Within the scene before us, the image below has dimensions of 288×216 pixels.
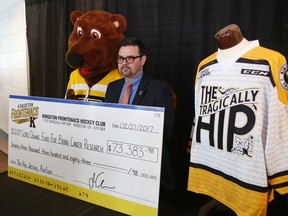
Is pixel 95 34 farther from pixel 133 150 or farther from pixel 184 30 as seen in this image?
pixel 133 150

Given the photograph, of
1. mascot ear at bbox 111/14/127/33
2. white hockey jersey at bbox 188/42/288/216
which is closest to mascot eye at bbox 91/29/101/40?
mascot ear at bbox 111/14/127/33

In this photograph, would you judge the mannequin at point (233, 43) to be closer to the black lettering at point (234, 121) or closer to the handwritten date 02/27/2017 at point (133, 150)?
the black lettering at point (234, 121)

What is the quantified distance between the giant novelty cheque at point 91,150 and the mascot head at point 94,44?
0.38 metres

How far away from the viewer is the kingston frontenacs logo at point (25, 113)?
91 centimetres

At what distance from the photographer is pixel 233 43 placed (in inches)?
32.6

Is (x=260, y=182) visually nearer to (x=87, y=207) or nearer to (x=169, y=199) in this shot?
(x=169, y=199)

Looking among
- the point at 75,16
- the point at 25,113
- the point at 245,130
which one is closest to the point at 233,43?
the point at 245,130

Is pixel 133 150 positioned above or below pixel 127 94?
below

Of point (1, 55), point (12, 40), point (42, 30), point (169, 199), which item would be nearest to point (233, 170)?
point (169, 199)

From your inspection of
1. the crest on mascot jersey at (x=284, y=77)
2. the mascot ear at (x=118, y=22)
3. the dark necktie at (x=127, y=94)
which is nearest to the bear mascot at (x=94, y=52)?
the mascot ear at (x=118, y=22)

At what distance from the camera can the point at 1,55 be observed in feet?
9.98

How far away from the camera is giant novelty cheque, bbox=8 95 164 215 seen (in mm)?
701

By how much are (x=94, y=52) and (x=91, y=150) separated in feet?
1.98

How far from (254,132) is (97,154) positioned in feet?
1.74
